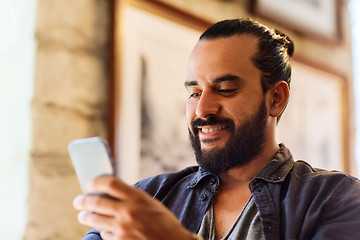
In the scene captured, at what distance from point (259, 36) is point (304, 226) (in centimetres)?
53

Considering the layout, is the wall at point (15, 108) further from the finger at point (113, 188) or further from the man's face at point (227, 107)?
the finger at point (113, 188)

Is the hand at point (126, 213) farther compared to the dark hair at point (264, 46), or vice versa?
the dark hair at point (264, 46)

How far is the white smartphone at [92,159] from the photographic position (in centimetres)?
85

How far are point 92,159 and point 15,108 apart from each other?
30.0 inches

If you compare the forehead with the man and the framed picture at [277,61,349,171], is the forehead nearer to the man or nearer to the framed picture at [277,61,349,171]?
the man

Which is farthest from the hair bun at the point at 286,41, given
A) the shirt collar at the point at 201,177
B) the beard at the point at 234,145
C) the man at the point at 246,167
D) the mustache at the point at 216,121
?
the shirt collar at the point at 201,177

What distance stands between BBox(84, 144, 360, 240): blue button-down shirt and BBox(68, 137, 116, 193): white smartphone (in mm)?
417

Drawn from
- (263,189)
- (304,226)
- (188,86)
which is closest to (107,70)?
(188,86)

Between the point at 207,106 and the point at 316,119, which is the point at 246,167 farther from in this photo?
the point at 316,119

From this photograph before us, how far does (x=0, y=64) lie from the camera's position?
5.10 ft

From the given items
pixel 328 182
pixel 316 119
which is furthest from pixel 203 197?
pixel 316 119

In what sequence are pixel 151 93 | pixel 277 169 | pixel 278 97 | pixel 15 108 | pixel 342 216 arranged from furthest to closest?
1. pixel 151 93
2. pixel 15 108
3. pixel 278 97
4. pixel 277 169
5. pixel 342 216

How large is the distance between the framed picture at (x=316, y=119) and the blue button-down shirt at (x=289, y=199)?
1067mm

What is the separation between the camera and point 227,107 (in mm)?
1232
